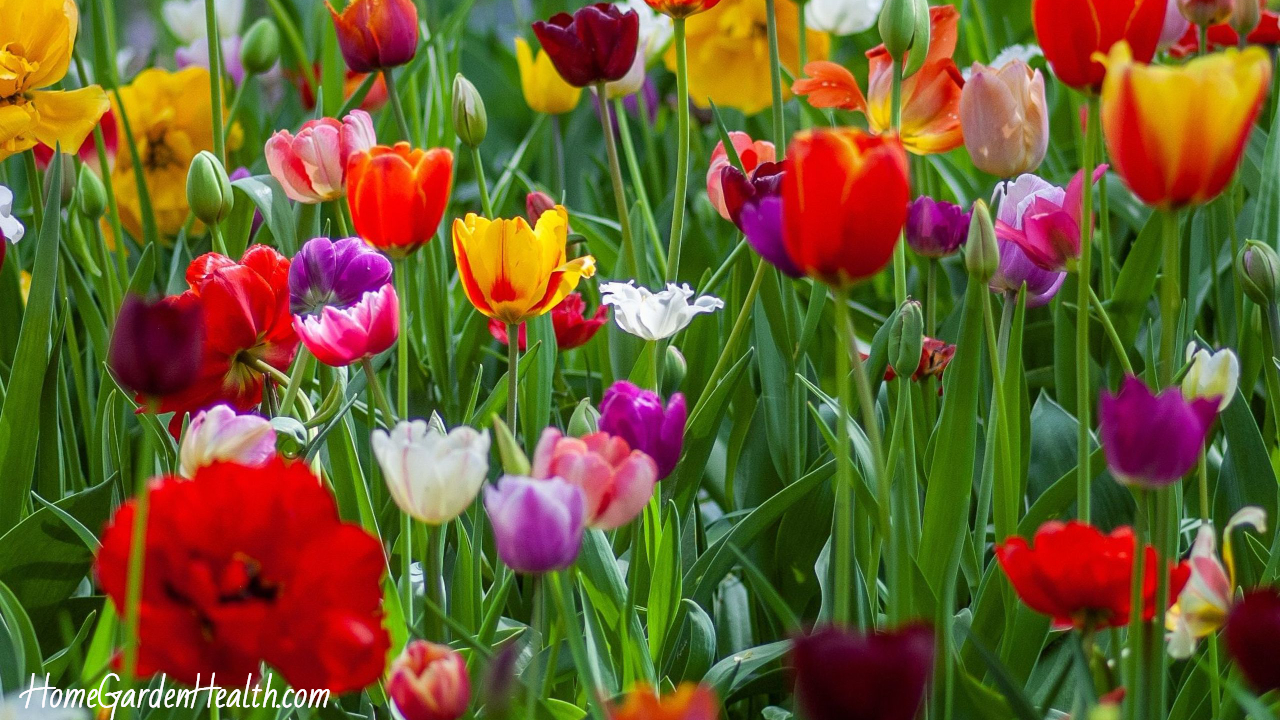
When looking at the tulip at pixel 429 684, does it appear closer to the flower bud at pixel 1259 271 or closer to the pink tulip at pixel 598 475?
the pink tulip at pixel 598 475

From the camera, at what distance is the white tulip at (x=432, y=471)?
1.45 ft

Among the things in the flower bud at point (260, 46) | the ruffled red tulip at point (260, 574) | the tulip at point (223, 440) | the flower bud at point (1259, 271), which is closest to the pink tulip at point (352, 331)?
the tulip at point (223, 440)

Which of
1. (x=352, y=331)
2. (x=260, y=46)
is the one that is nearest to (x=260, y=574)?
(x=352, y=331)

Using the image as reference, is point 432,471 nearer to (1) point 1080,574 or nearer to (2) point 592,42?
(1) point 1080,574

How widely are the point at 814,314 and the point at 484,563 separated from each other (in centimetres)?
28

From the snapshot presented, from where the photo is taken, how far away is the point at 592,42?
0.79 m

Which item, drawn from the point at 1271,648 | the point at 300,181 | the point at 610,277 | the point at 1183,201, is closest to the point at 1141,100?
the point at 1183,201

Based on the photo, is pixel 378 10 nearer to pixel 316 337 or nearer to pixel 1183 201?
pixel 316 337

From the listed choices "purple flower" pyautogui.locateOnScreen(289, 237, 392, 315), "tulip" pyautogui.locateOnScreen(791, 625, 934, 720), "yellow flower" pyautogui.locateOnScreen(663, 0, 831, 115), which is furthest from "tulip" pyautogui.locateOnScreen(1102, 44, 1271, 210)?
"yellow flower" pyautogui.locateOnScreen(663, 0, 831, 115)

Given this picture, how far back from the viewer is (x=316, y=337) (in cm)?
56

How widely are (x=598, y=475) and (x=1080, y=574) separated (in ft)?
0.60

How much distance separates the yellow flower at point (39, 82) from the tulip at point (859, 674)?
64cm

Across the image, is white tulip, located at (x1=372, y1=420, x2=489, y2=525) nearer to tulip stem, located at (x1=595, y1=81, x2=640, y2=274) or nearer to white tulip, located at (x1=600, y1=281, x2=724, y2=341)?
white tulip, located at (x1=600, y1=281, x2=724, y2=341)

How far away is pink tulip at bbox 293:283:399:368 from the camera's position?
1.82 ft
